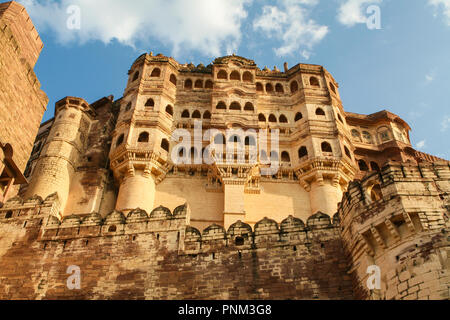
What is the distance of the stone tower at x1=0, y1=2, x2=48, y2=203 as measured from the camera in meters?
15.3

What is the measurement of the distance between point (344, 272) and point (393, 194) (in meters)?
2.45

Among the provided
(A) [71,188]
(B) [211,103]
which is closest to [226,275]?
(A) [71,188]

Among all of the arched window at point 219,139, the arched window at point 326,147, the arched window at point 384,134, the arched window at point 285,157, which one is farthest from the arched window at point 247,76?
the arched window at point 384,134

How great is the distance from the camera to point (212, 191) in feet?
72.6

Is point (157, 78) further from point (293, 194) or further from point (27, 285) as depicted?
point (27, 285)

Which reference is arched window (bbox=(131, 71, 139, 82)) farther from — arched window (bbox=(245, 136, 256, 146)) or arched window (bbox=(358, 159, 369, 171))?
arched window (bbox=(358, 159, 369, 171))

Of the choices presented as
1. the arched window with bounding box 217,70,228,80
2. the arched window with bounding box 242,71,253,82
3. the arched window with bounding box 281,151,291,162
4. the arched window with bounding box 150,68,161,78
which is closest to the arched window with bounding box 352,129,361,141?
the arched window with bounding box 281,151,291,162

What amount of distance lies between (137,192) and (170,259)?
358 inches

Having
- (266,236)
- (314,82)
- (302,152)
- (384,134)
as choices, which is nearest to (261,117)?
(302,152)

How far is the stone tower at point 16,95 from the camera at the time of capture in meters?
15.3

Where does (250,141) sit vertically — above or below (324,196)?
above

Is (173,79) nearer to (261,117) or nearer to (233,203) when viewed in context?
(261,117)

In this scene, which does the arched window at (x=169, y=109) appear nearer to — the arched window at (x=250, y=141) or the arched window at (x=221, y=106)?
the arched window at (x=221, y=106)

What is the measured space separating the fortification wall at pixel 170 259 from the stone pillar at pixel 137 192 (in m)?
6.67
